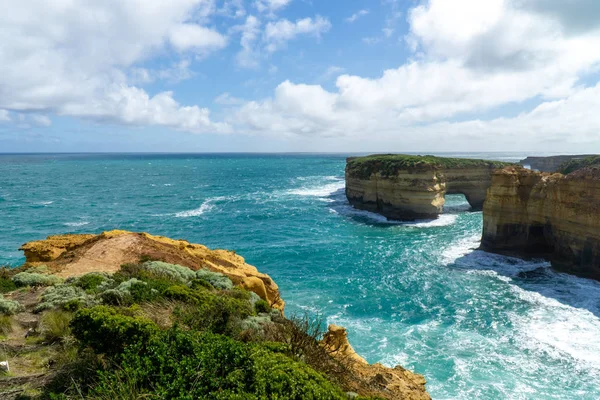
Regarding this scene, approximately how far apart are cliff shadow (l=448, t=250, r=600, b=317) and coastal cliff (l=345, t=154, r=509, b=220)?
54.2 feet

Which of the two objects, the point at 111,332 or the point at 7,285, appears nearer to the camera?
the point at 111,332

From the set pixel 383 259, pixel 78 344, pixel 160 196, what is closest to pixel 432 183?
pixel 383 259

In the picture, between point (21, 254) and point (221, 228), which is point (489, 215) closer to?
point (221, 228)

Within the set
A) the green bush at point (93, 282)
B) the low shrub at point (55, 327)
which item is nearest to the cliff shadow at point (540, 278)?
the green bush at point (93, 282)

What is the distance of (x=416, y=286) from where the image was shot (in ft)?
88.7

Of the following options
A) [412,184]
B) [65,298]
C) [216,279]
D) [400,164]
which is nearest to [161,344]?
[65,298]

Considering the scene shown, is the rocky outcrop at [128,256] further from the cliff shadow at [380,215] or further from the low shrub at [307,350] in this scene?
the cliff shadow at [380,215]

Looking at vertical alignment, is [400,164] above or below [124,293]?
above

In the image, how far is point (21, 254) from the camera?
33188 millimetres

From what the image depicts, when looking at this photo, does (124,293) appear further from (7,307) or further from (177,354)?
(177,354)

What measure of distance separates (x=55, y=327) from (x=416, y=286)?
23653 mm

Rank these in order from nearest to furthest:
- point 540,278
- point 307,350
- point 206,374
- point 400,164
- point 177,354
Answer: point 206,374, point 177,354, point 307,350, point 540,278, point 400,164

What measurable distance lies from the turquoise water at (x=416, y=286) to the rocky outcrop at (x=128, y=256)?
17.0 ft

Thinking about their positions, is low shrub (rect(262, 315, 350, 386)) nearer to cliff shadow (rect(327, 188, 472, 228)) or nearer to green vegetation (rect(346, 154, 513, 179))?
cliff shadow (rect(327, 188, 472, 228))
